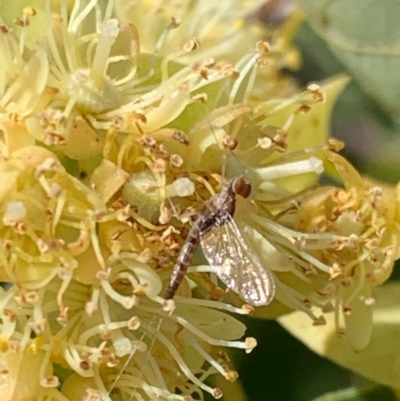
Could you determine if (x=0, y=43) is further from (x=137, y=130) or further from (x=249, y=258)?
(x=249, y=258)

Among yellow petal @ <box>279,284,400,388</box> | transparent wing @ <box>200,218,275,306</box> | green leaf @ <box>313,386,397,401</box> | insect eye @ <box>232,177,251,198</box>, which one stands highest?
insect eye @ <box>232,177,251,198</box>

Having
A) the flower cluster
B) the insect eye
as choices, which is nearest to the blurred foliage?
the flower cluster

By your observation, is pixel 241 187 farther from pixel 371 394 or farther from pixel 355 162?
pixel 355 162

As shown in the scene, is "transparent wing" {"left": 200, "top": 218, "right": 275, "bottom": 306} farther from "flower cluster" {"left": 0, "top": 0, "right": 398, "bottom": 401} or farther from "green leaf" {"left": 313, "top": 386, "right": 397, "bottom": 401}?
"green leaf" {"left": 313, "top": 386, "right": 397, "bottom": 401}

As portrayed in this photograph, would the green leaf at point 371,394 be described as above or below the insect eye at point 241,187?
below

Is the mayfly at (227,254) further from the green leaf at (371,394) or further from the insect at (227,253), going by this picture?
the green leaf at (371,394)

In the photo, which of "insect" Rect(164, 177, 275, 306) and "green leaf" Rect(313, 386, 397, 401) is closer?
"insect" Rect(164, 177, 275, 306)

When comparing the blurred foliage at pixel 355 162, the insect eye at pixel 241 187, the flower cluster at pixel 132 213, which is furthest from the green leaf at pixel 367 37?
the insect eye at pixel 241 187
